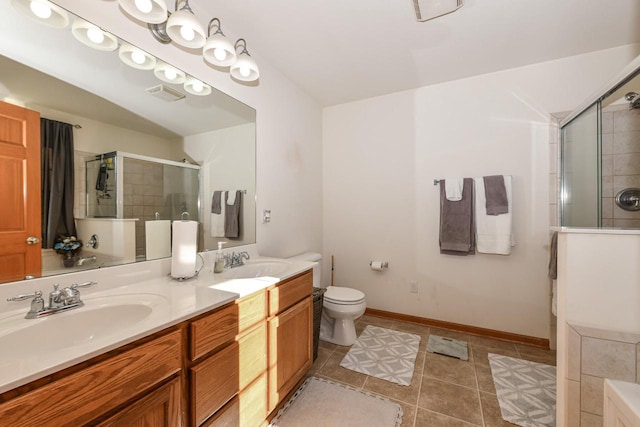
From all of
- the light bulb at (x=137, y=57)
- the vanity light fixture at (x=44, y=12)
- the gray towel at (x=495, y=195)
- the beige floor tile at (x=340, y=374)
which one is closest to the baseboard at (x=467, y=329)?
the beige floor tile at (x=340, y=374)

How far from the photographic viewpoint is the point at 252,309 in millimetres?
1229

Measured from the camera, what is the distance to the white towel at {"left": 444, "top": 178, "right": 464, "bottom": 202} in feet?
7.91

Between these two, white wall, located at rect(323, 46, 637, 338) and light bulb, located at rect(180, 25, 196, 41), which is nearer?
light bulb, located at rect(180, 25, 196, 41)

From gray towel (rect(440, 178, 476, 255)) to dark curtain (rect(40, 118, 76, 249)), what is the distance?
2644 millimetres

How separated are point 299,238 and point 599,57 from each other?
9.64 ft

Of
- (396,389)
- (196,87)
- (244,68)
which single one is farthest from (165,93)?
(396,389)

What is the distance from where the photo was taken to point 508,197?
2.25 m

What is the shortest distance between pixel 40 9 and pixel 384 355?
2773 millimetres

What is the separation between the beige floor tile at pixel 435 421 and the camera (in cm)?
143

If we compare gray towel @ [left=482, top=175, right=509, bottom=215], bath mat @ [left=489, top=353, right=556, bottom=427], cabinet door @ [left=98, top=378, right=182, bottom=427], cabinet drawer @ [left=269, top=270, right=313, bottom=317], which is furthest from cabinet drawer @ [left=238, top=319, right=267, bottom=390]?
gray towel @ [left=482, top=175, right=509, bottom=215]

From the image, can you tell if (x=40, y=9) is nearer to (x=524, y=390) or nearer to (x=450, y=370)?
(x=450, y=370)

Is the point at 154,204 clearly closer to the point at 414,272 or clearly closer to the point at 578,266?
the point at 578,266

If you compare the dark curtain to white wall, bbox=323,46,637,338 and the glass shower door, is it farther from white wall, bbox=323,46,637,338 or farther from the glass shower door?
the glass shower door

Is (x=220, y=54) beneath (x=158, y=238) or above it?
above
